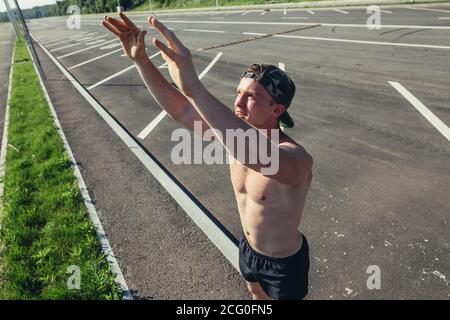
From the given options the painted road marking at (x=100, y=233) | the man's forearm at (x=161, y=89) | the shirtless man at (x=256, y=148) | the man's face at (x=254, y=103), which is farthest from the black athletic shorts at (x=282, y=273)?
the painted road marking at (x=100, y=233)

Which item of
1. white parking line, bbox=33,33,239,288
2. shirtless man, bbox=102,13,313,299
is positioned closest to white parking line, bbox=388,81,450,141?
white parking line, bbox=33,33,239,288

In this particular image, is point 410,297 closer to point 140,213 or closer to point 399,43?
point 140,213

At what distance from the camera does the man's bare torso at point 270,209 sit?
1.96 m

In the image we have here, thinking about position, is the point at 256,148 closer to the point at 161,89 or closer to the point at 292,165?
the point at 292,165

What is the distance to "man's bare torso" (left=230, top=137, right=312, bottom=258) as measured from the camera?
6.43 feet

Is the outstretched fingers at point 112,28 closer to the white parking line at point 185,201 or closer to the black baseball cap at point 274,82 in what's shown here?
the black baseball cap at point 274,82

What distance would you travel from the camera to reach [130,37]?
59.6 inches

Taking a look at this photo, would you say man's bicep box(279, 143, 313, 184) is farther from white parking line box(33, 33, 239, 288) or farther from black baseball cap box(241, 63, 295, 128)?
white parking line box(33, 33, 239, 288)

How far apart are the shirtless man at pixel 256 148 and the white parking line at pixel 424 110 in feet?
15.6

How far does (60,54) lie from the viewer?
18.5 metres

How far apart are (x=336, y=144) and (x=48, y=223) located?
15.7 ft

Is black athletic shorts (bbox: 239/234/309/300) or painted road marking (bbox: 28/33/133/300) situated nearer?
black athletic shorts (bbox: 239/234/309/300)

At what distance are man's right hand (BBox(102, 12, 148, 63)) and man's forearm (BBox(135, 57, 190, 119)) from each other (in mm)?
60
